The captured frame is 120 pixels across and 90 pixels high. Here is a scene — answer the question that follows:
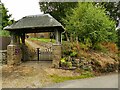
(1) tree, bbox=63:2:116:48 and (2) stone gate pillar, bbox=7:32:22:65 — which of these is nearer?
(2) stone gate pillar, bbox=7:32:22:65

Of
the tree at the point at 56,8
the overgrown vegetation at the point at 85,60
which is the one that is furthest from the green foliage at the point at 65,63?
the tree at the point at 56,8

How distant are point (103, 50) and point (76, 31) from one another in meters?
2.85

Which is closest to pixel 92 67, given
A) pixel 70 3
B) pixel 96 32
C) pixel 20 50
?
pixel 96 32

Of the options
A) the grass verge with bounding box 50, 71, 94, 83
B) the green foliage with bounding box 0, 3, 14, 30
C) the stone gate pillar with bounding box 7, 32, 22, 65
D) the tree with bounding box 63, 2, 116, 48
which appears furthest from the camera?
the green foliage with bounding box 0, 3, 14, 30

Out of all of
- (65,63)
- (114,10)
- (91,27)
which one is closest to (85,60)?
(65,63)

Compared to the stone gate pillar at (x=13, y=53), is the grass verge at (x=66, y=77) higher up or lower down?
lower down

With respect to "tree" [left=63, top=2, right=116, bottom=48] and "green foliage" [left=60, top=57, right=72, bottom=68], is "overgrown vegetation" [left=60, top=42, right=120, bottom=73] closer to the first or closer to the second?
"green foliage" [left=60, top=57, right=72, bottom=68]

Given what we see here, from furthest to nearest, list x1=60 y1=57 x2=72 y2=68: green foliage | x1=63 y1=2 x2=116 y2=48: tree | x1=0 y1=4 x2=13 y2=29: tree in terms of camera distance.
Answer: x1=0 y1=4 x2=13 y2=29: tree < x1=63 y1=2 x2=116 y2=48: tree < x1=60 y1=57 x2=72 y2=68: green foliage

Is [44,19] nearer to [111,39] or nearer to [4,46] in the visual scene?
[4,46]

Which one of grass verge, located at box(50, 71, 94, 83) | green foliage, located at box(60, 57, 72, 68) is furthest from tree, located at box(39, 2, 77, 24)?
grass verge, located at box(50, 71, 94, 83)

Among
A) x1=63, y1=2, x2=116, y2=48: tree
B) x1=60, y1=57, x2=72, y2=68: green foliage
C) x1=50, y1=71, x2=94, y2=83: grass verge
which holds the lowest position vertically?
x1=50, y1=71, x2=94, y2=83: grass verge

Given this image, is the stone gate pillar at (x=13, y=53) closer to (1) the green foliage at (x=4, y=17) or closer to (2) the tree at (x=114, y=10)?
(1) the green foliage at (x=4, y=17)

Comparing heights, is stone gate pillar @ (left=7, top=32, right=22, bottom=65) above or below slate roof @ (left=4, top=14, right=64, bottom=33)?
below

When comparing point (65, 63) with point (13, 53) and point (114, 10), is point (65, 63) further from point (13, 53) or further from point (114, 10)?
point (114, 10)
